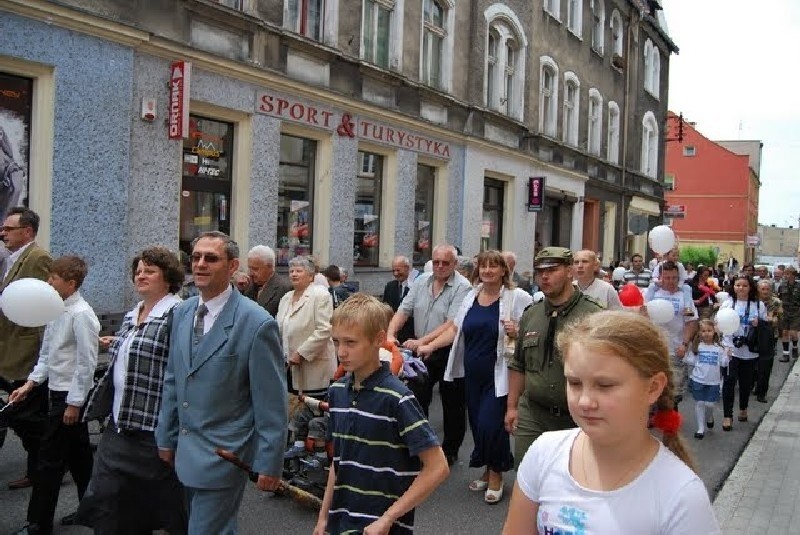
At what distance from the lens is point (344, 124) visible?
13.7 metres

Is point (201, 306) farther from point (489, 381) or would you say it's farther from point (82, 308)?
point (489, 381)

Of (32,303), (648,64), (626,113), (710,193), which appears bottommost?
(32,303)

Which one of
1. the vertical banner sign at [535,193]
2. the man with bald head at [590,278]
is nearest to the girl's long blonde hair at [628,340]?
the man with bald head at [590,278]

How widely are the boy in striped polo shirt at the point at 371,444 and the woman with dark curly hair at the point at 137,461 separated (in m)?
1.18

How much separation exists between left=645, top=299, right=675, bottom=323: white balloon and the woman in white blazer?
3328 millimetres

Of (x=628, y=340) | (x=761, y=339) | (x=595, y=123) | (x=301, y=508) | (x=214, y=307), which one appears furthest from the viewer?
(x=595, y=123)

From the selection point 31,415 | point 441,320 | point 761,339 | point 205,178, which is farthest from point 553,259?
point 205,178

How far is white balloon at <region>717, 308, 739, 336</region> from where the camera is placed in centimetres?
888

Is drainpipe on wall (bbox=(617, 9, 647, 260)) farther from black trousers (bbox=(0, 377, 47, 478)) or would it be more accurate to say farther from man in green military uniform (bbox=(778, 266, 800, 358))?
black trousers (bbox=(0, 377, 47, 478))

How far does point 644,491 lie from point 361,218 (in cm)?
1324

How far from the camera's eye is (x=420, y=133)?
1616 centimetres

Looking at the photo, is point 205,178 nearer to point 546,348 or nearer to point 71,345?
point 71,345

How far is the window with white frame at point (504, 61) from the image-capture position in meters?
A: 18.9

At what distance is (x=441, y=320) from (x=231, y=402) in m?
3.71
